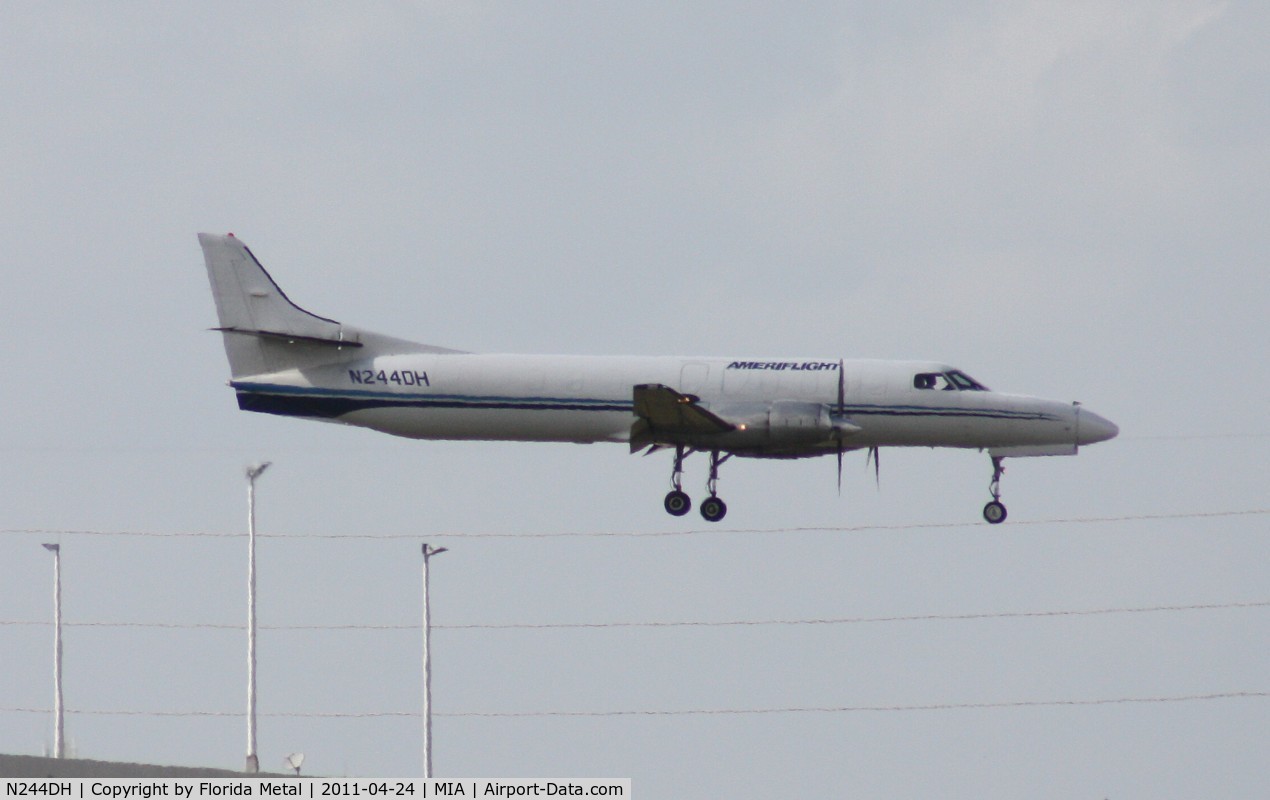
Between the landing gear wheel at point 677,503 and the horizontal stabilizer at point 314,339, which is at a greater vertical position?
the horizontal stabilizer at point 314,339

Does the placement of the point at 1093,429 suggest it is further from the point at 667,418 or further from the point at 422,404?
the point at 422,404

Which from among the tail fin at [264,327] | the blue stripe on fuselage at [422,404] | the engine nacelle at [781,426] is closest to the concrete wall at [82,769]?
the blue stripe on fuselage at [422,404]

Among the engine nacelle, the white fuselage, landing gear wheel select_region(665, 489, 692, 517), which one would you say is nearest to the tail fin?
the white fuselage

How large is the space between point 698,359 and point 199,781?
14978mm

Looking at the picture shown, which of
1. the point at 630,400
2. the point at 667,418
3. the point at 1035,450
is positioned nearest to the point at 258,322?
the point at 630,400

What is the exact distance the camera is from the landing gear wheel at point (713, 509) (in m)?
66.4

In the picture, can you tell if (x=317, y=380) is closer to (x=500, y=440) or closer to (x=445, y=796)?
(x=500, y=440)

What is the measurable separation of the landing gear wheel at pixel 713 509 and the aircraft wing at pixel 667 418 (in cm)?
180

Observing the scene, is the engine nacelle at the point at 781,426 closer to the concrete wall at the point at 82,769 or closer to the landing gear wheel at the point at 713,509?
the landing gear wheel at the point at 713,509

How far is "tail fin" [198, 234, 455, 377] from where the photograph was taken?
67438mm
